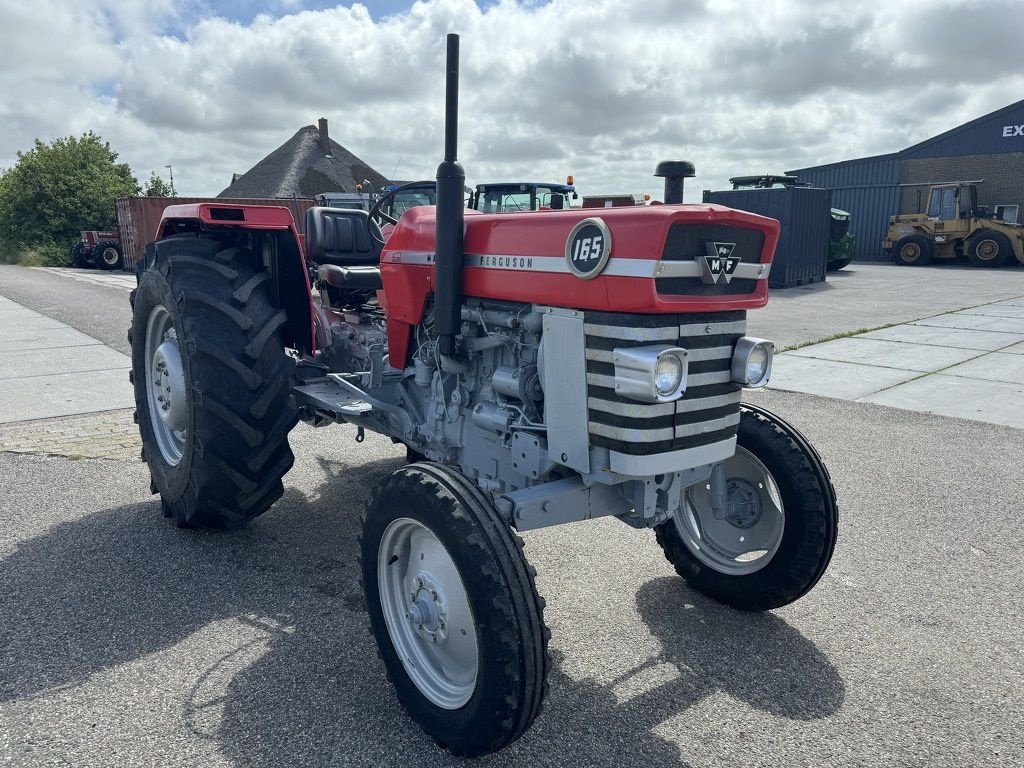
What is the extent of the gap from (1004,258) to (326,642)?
24.4 metres

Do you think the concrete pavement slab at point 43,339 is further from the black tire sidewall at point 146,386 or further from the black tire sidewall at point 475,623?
the black tire sidewall at point 475,623

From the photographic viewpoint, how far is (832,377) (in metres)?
7.51

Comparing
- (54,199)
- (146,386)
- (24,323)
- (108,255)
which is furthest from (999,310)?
(54,199)

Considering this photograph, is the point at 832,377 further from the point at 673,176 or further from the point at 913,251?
the point at 913,251

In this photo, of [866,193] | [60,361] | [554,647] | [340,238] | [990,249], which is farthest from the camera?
[866,193]

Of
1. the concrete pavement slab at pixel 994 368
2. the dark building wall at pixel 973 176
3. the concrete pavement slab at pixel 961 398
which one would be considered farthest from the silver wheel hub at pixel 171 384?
the dark building wall at pixel 973 176

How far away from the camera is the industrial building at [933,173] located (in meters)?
26.1

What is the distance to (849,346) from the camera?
9328 mm

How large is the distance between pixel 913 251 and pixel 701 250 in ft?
79.4

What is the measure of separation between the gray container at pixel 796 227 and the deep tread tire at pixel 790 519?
13999 mm

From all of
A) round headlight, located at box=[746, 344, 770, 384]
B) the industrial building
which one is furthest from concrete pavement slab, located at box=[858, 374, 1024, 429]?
the industrial building

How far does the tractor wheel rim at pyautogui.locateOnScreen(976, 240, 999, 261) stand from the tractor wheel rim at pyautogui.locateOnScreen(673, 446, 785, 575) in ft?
75.2

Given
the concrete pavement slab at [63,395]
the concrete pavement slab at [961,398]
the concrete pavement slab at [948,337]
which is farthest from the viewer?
the concrete pavement slab at [948,337]

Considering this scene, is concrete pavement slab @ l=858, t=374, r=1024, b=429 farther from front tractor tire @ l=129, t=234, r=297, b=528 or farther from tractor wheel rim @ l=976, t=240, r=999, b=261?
tractor wheel rim @ l=976, t=240, r=999, b=261
